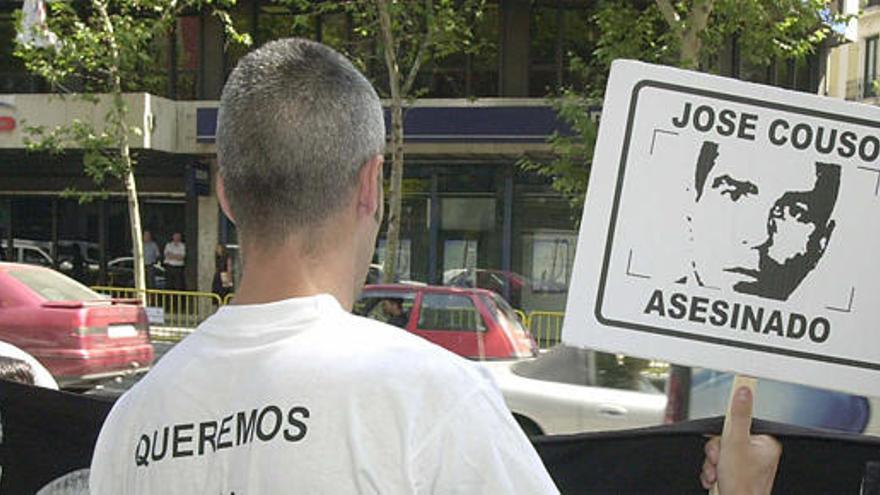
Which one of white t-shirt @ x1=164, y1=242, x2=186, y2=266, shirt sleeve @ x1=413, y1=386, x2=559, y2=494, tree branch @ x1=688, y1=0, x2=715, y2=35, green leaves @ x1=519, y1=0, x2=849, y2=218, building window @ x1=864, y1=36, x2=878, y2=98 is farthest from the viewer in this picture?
building window @ x1=864, y1=36, x2=878, y2=98

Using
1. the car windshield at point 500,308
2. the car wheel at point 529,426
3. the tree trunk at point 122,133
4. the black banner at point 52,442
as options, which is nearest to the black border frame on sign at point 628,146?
the black banner at point 52,442

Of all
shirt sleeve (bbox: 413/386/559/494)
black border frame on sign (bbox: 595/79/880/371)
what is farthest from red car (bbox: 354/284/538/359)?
shirt sleeve (bbox: 413/386/559/494)

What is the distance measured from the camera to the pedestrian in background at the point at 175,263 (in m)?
18.6

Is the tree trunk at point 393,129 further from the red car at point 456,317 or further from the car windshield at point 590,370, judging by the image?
the car windshield at point 590,370

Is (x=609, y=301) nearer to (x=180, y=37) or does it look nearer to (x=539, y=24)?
(x=539, y=24)

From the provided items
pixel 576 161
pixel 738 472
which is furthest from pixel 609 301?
pixel 576 161

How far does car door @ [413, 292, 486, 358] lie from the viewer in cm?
819

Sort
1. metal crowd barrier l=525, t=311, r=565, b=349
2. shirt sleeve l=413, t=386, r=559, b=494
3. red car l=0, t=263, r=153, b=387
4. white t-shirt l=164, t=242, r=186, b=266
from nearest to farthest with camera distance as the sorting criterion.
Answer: shirt sleeve l=413, t=386, r=559, b=494 → red car l=0, t=263, r=153, b=387 → metal crowd barrier l=525, t=311, r=565, b=349 → white t-shirt l=164, t=242, r=186, b=266

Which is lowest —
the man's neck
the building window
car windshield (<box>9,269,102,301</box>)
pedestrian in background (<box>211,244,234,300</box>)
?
pedestrian in background (<box>211,244,234,300</box>)

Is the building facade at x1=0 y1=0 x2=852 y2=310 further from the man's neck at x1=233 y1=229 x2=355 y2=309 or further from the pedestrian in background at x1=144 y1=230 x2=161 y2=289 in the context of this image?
the man's neck at x1=233 y1=229 x2=355 y2=309

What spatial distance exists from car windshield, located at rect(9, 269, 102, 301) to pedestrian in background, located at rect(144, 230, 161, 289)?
9.71 m

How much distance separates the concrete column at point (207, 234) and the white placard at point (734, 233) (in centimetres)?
1858

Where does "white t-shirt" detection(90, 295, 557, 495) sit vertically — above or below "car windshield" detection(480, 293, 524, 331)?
above

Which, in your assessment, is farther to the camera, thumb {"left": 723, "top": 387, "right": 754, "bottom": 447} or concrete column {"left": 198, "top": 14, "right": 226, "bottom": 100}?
concrete column {"left": 198, "top": 14, "right": 226, "bottom": 100}
